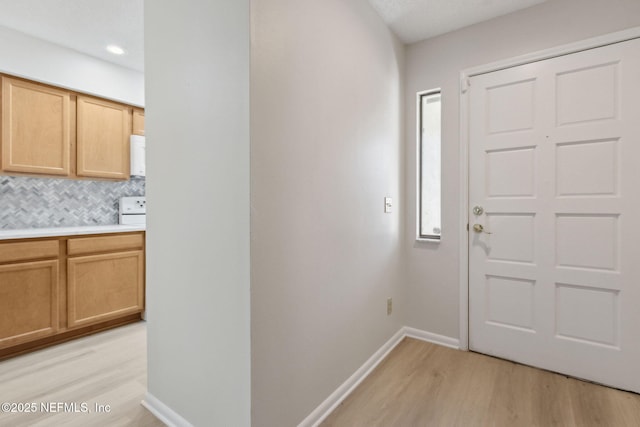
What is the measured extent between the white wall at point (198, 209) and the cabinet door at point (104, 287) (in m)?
1.39

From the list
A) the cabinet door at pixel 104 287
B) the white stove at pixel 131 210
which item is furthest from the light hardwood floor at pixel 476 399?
the white stove at pixel 131 210

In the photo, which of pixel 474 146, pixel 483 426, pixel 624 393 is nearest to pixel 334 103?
pixel 474 146

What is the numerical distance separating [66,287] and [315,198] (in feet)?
7.75

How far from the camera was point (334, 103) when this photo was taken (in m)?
1.69

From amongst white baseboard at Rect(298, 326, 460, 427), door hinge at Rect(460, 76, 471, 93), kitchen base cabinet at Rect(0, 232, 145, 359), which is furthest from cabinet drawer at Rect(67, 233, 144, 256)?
door hinge at Rect(460, 76, 471, 93)

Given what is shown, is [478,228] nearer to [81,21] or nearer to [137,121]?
[81,21]

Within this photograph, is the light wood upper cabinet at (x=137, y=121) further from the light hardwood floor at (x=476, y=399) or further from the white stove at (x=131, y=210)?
the light hardwood floor at (x=476, y=399)

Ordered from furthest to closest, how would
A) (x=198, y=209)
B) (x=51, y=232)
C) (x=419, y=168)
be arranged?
(x=419, y=168), (x=51, y=232), (x=198, y=209)

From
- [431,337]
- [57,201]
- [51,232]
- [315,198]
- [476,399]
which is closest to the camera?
[315,198]

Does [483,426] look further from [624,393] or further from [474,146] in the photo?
[474,146]

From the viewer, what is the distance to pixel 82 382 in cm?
189

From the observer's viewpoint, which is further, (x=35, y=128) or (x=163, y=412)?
(x=35, y=128)

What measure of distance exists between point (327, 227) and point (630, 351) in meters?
1.98

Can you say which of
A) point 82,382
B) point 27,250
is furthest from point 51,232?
point 82,382
